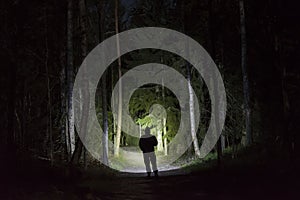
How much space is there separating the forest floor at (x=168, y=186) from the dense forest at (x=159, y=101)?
0.05m

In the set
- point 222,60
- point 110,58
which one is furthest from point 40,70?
point 222,60

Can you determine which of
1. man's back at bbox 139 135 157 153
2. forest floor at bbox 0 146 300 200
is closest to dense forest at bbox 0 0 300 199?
forest floor at bbox 0 146 300 200

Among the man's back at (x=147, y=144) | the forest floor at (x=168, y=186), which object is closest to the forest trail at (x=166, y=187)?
the forest floor at (x=168, y=186)

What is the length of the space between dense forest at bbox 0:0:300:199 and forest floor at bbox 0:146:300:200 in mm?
46

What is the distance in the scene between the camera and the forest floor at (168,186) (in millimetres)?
10859

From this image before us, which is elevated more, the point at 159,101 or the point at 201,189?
the point at 159,101

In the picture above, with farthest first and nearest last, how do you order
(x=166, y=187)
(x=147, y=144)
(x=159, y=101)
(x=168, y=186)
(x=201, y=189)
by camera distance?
(x=159, y=101)
(x=147, y=144)
(x=168, y=186)
(x=166, y=187)
(x=201, y=189)

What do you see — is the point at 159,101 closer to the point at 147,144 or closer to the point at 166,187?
the point at 147,144

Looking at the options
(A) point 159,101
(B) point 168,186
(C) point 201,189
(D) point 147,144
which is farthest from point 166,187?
(A) point 159,101

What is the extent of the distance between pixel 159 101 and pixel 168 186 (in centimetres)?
2558

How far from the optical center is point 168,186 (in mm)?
14203

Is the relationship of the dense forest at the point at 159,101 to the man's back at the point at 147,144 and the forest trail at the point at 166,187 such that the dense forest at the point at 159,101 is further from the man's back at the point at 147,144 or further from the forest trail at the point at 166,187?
the man's back at the point at 147,144

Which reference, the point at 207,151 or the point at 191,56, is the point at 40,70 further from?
the point at 207,151

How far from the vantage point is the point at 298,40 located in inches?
724
